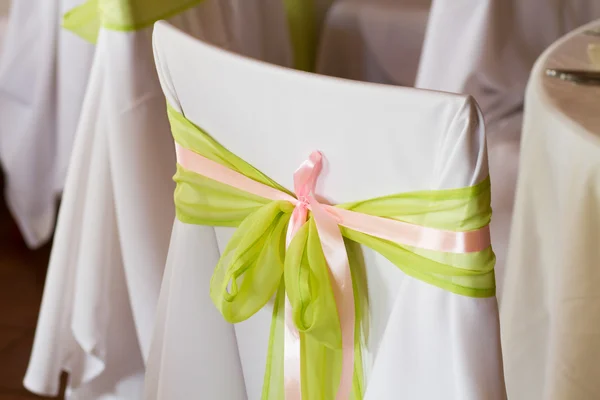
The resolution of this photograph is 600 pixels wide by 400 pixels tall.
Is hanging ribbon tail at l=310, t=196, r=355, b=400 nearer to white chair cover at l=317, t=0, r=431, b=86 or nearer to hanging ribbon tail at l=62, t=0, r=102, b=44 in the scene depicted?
hanging ribbon tail at l=62, t=0, r=102, b=44

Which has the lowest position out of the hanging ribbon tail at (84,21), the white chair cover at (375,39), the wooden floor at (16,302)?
the wooden floor at (16,302)

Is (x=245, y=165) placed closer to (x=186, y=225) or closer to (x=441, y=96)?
(x=186, y=225)

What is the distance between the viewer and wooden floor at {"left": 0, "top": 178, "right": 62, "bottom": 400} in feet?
5.96

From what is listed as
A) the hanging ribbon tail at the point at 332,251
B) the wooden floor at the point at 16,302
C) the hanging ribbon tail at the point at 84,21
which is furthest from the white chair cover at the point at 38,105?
the hanging ribbon tail at the point at 332,251

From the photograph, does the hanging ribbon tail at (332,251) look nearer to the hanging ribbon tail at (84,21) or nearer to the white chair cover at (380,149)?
the white chair cover at (380,149)

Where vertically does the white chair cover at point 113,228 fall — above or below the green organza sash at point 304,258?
below

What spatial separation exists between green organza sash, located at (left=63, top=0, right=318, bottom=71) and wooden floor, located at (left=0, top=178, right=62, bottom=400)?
865mm

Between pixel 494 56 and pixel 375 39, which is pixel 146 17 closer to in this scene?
pixel 494 56

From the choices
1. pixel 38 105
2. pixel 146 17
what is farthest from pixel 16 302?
pixel 146 17

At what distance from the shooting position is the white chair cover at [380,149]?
2.19 feet

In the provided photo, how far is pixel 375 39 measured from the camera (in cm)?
Result: 196

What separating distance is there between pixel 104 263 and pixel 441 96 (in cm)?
84

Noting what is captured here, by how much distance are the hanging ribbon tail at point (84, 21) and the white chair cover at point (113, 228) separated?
0.85 ft

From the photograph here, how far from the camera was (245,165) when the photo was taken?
83 cm
